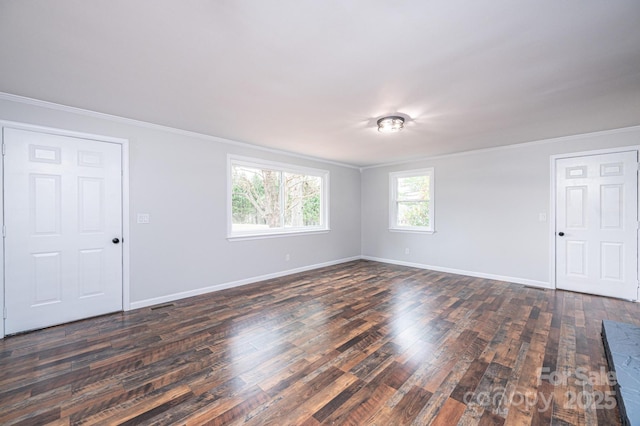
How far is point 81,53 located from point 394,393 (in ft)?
10.9

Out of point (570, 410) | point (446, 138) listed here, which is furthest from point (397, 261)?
point (570, 410)

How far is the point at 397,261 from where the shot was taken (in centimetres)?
623

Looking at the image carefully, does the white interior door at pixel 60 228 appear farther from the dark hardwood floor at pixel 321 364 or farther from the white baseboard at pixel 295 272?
the white baseboard at pixel 295 272

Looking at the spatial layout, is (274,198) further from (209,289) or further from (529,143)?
(529,143)

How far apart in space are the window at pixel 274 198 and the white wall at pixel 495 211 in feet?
6.28

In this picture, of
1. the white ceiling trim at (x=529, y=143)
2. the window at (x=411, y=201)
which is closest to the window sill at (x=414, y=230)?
the window at (x=411, y=201)

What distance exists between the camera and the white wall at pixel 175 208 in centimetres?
328

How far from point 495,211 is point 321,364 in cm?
436

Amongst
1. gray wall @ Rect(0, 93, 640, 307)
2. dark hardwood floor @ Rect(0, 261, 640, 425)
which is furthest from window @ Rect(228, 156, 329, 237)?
dark hardwood floor @ Rect(0, 261, 640, 425)

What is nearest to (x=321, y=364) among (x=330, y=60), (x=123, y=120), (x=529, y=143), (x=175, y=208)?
(x=330, y=60)

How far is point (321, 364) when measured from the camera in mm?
2205

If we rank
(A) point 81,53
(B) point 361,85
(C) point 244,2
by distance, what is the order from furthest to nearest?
(B) point 361,85 < (A) point 81,53 < (C) point 244,2

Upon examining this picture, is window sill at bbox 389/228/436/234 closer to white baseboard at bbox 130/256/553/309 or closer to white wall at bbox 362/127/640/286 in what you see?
white wall at bbox 362/127/640/286

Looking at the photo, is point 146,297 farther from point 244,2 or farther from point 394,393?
point 244,2
